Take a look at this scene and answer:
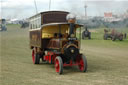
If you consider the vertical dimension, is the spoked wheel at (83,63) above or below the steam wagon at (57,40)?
below

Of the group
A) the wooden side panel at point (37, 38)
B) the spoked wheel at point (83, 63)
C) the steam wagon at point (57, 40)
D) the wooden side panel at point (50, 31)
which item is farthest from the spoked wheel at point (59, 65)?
the wooden side panel at point (50, 31)

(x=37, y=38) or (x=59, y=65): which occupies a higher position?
(x=37, y=38)

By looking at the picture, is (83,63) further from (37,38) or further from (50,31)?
(37,38)

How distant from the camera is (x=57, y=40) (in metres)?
10.6

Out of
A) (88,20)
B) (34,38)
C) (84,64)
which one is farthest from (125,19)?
(84,64)

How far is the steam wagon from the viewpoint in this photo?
405 inches

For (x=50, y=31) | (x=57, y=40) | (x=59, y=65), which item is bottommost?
(x=59, y=65)

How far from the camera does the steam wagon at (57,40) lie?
10281mm

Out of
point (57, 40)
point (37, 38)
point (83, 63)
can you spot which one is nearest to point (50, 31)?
point (37, 38)

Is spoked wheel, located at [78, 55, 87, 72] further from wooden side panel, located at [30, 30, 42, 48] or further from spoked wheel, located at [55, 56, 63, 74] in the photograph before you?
Answer: wooden side panel, located at [30, 30, 42, 48]

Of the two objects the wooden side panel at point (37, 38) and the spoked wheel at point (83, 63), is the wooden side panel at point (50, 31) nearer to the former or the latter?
the wooden side panel at point (37, 38)

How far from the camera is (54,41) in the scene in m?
11.0

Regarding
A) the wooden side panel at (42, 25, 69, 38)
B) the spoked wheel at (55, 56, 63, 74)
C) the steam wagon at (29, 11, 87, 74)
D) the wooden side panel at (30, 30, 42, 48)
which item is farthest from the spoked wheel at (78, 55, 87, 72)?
the wooden side panel at (30, 30, 42, 48)

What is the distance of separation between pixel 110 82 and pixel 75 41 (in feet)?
9.59
